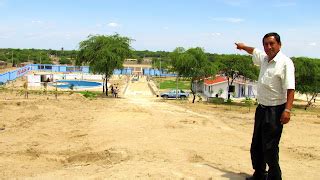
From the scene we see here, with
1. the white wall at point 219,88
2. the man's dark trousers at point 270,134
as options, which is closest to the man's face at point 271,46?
the man's dark trousers at point 270,134

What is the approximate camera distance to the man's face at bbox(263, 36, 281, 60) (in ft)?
15.7

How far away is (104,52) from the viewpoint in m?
32.7

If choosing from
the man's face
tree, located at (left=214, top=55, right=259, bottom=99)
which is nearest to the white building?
tree, located at (left=214, top=55, right=259, bottom=99)

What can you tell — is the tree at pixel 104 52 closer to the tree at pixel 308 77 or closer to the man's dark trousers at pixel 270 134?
the tree at pixel 308 77

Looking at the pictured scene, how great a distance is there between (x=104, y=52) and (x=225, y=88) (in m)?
18.1

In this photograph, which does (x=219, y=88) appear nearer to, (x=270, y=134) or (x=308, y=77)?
(x=308, y=77)

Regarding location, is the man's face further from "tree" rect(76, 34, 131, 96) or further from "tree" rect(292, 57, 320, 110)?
"tree" rect(292, 57, 320, 110)

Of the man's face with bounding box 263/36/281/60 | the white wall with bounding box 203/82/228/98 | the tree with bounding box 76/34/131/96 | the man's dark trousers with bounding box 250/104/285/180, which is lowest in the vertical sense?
the white wall with bounding box 203/82/228/98

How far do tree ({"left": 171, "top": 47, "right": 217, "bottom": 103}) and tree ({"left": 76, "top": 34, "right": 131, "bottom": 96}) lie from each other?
4.91 m

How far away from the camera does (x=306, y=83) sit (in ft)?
135

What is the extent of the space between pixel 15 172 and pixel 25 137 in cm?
425

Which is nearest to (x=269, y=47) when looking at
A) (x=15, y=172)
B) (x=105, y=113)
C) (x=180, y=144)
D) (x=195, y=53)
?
(x=180, y=144)

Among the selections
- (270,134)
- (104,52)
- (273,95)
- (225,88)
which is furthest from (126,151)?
(225,88)

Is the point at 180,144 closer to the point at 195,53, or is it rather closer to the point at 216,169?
the point at 216,169
